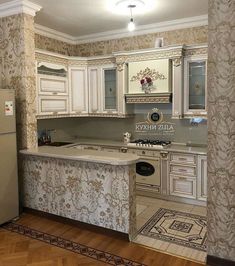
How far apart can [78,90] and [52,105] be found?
69cm

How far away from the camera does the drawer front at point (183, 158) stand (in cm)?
383

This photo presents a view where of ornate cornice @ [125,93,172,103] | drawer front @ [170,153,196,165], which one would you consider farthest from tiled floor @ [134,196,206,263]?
ornate cornice @ [125,93,172,103]

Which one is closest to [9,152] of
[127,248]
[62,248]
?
[62,248]

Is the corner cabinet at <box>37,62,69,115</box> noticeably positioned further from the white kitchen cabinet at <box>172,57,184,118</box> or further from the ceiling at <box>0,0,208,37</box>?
the white kitchen cabinet at <box>172,57,184,118</box>

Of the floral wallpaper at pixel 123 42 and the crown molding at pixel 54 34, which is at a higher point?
the crown molding at pixel 54 34

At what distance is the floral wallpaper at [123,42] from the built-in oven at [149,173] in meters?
1.96

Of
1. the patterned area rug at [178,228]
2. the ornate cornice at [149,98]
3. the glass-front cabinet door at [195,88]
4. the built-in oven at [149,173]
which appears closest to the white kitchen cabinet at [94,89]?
the ornate cornice at [149,98]

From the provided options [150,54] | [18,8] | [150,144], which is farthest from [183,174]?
[18,8]

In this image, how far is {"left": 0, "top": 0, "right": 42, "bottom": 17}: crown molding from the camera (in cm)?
326

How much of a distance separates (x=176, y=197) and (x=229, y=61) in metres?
2.42

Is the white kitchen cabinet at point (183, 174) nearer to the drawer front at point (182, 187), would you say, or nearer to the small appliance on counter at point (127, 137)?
the drawer front at point (182, 187)

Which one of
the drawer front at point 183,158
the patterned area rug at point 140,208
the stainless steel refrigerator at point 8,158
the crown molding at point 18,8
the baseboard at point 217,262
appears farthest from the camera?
the drawer front at point 183,158

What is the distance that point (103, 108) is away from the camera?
15.5 feet

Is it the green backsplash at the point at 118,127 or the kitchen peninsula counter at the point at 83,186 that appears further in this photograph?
the green backsplash at the point at 118,127
